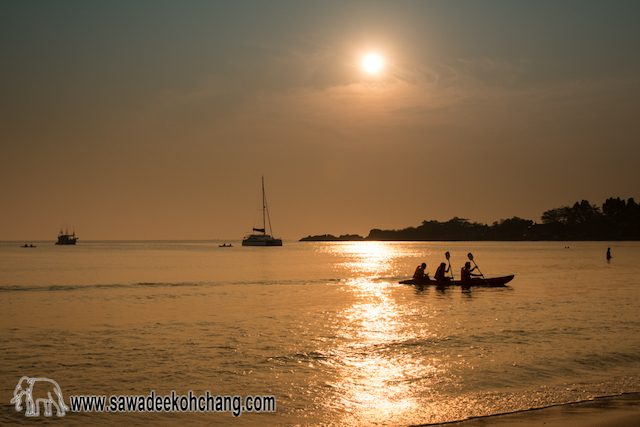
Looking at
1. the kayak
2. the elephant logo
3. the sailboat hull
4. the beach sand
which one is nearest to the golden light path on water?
the beach sand

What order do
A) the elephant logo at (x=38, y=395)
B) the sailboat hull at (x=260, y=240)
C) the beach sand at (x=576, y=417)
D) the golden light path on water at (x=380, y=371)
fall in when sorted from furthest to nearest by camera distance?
the sailboat hull at (x=260, y=240), the elephant logo at (x=38, y=395), the golden light path on water at (x=380, y=371), the beach sand at (x=576, y=417)

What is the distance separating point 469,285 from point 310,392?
98.2 ft

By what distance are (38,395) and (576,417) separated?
12496 mm

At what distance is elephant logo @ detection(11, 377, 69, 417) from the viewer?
11.2 metres

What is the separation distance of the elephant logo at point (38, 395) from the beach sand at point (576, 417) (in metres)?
8.88

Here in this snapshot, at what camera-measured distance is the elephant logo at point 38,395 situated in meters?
11.2

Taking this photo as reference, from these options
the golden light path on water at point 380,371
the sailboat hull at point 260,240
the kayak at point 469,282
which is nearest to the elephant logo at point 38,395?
the golden light path on water at point 380,371

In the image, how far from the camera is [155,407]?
37.8 ft

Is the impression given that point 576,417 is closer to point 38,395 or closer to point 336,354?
point 336,354

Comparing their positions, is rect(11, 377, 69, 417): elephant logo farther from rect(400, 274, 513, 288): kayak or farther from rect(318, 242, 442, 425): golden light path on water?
rect(400, 274, 513, 288): kayak

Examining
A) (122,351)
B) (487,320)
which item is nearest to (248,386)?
(122,351)

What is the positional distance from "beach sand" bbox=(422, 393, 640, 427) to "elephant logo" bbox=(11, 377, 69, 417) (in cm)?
888

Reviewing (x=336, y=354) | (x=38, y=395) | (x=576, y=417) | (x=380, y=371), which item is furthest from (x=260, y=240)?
(x=576, y=417)

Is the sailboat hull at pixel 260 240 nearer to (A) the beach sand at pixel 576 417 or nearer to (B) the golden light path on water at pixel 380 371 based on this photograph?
(B) the golden light path on water at pixel 380 371
